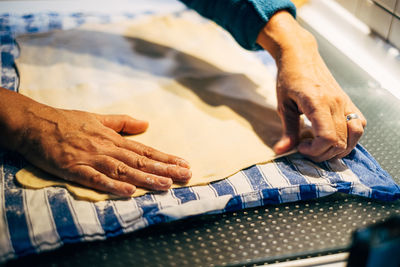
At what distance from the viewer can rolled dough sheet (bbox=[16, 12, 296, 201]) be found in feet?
2.73

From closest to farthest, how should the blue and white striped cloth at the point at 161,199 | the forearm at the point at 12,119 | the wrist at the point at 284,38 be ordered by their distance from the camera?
the blue and white striped cloth at the point at 161,199, the forearm at the point at 12,119, the wrist at the point at 284,38

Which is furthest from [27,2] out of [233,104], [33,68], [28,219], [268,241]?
[268,241]

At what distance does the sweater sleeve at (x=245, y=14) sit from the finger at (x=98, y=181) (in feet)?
1.70

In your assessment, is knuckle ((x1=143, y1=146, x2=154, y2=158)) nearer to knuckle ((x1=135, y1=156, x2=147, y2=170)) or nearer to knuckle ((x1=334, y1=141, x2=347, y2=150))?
knuckle ((x1=135, y1=156, x2=147, y2=170))

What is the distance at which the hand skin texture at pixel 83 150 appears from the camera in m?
0.71

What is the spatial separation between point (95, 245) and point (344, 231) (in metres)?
0.43

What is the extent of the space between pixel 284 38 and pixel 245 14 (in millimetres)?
126

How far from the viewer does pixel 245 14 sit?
1.00 metres

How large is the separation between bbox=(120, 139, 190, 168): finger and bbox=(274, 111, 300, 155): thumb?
20 cm

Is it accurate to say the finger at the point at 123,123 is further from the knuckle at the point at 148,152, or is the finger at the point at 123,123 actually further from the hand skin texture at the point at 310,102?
the hand skin texture at the point at 310,102

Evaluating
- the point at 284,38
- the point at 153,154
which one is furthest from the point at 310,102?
the point at 153,154

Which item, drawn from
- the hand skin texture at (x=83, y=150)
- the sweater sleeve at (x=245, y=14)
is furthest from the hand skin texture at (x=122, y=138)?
the sweater sleeve at (x=245, y=14)

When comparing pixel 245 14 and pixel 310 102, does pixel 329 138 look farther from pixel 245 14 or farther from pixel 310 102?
pixel 245 14

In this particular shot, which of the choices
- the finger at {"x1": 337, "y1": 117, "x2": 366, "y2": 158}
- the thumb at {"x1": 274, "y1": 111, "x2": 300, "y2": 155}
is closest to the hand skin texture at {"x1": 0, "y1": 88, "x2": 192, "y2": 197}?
the thumb at {"x1": 274, "y1": 111, "x2": 300, "y2": 155}
